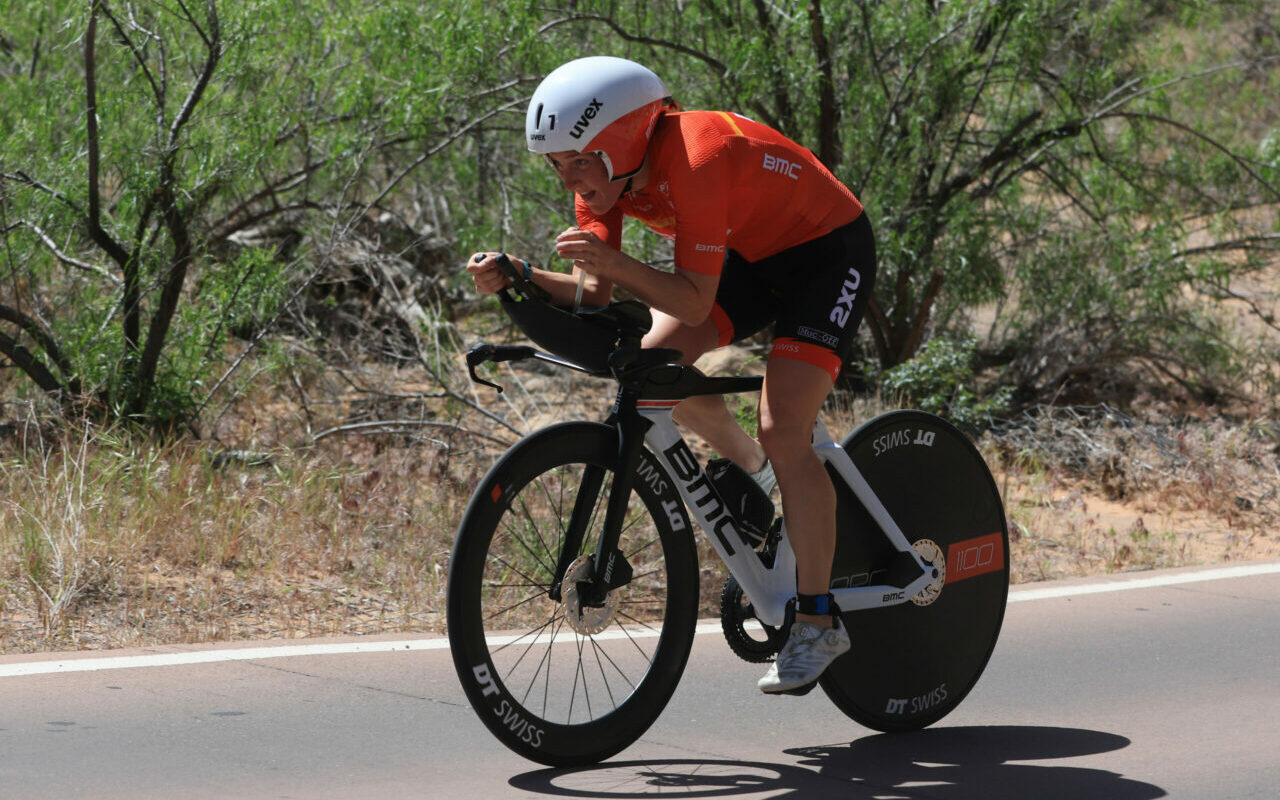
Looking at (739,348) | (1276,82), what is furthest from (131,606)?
(1276,82)

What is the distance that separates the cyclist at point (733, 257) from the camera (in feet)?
13.2

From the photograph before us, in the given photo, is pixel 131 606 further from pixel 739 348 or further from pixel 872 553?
pixel 739 348

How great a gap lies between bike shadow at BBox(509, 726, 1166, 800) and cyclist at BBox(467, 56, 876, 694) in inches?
11.4

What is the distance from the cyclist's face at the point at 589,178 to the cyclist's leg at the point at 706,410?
525 millimetres

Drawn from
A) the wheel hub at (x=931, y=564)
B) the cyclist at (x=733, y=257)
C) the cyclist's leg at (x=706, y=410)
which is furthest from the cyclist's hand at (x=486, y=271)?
the wheel hub at (x=931, y=564)

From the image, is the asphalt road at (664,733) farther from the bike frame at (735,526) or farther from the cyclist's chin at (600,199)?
the cyclist's chin at (600,199)

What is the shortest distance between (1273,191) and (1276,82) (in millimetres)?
7137

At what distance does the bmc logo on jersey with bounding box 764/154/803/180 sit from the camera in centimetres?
433

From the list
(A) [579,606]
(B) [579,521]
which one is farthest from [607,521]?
(A) [579,606]

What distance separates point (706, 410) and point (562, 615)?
2.53 feet

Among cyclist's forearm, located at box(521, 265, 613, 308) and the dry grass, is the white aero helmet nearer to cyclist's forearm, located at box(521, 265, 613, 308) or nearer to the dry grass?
cyclist's forearm, located at box(521, 265, 613, 308)

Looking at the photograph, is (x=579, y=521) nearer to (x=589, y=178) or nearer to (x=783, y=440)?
(x=783, y=440)

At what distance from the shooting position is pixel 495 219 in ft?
33.1

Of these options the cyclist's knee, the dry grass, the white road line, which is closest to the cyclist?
the cyclist's knee
